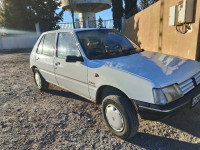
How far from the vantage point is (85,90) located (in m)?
Result: 3.01

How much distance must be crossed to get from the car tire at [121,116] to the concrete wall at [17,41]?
18.3 m

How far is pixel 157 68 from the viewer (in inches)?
93.5

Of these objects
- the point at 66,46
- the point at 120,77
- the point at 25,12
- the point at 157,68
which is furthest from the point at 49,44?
the point at 25,12

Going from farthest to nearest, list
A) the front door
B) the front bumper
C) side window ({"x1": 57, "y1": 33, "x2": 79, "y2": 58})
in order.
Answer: side window ({"x1": 57, "y1": 33, "x2": 79, "y2": 58}), the front door, the front bumper

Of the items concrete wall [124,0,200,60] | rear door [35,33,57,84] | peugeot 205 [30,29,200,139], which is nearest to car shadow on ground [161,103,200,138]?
peugeot 205 [30,29,200,139]

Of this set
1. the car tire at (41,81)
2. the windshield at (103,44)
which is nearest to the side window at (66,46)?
the windshield at (103,44)

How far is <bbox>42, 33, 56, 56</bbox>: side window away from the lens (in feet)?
12.4

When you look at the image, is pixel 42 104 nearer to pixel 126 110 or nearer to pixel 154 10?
pixel 126 110

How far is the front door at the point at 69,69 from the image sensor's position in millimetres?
2973

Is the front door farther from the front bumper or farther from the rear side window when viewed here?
the front bumper

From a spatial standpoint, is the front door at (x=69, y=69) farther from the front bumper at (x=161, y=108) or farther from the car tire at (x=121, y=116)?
the front bumper at (x=161, y=108)

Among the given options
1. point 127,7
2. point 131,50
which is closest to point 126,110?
point 131,50

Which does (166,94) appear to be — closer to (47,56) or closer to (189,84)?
(189,84)

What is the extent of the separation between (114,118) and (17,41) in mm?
19181
